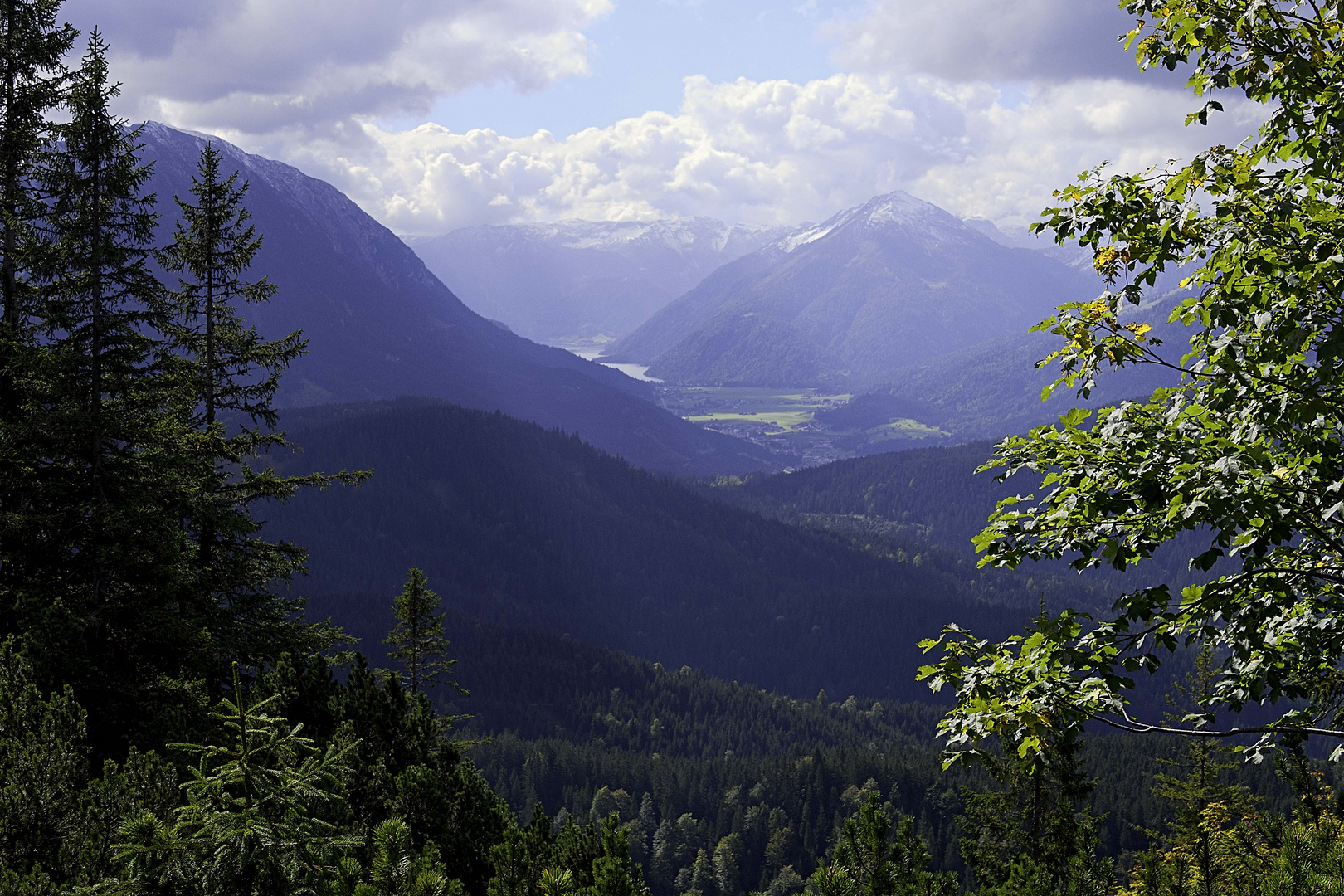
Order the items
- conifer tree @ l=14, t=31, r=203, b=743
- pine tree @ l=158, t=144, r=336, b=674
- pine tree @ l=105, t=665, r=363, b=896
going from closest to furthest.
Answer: pine tree @ l=105, t=665, r=363, b=896
conifer tree @ l=14, t=31, r=203, b=743
pine tree @ l=158, t=144, r=336, b=674

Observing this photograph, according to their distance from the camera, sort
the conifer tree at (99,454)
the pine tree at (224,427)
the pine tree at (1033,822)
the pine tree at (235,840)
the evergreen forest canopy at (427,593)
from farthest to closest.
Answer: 1. the pine tree at (224,427)
2. the pine tree at (1033,822)
3. the conifer tree at (99,454)
4. the evergreen forest canopy at (427,593)
5. the pine tree at (235,840)

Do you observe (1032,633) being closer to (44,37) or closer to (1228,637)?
(1228,637)

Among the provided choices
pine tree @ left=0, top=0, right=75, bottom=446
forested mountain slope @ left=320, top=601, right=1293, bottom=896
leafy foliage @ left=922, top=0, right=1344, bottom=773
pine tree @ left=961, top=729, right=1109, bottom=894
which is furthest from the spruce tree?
forested mountain slope @ left=320, top=601, right=1293, bottom=896

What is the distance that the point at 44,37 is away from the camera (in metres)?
21.8

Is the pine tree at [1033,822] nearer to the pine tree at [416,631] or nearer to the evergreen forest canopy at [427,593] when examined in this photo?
the evergreen forest canopy at [427,593]

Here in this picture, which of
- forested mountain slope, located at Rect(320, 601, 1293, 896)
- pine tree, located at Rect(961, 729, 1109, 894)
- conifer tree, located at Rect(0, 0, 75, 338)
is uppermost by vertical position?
conifer tree, located at Rect(0, 0, 75, 338)

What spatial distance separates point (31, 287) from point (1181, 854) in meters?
36.1

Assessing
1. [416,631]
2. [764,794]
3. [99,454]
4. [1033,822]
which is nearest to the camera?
[99,454]

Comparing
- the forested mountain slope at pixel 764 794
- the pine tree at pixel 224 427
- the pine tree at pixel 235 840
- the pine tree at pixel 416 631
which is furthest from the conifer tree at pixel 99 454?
the forested mountain slope at pixel 764 794

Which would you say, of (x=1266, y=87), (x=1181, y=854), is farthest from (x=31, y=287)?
(x=1181, y=854)

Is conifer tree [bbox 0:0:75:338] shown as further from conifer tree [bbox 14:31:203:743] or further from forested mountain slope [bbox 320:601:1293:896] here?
forested mountain slope [bbox 320:601:1293:896]

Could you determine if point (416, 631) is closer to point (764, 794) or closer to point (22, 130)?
point (22, 130)

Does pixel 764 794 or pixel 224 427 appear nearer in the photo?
pixel 224 427

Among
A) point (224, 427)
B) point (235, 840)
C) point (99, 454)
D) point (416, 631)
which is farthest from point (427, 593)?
point (235, 840)
